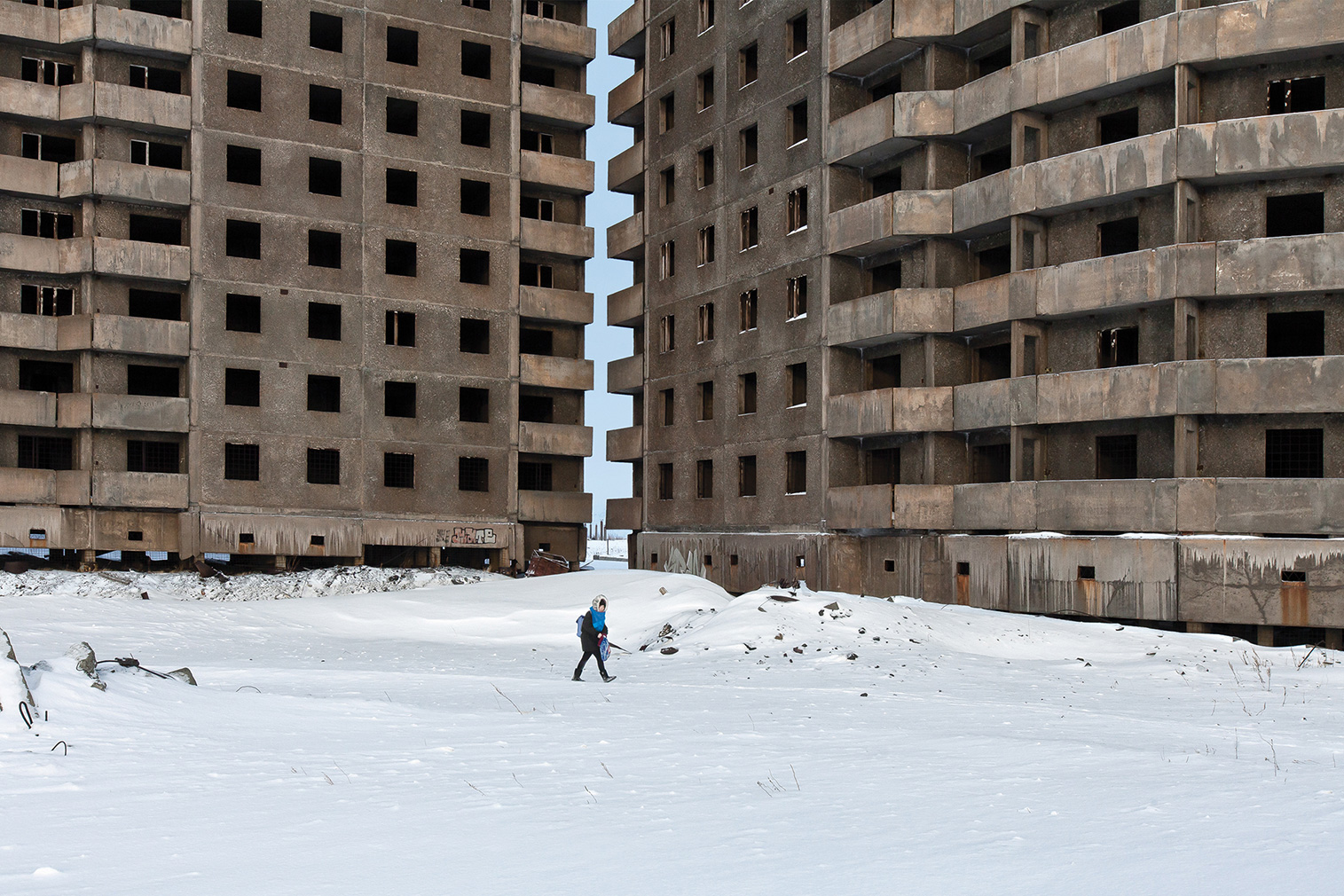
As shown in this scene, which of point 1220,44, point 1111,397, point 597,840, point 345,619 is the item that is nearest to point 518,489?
point 345,619

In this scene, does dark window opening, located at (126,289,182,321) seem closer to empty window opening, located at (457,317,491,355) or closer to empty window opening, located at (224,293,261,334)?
empty window opening, located at (224,293,261,334)

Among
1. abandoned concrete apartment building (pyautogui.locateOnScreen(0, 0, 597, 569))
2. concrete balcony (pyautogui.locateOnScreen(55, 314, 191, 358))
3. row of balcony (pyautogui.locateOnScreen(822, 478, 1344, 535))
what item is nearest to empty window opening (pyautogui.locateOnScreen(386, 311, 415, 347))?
abandoned concrete apartment building (pyautogui.locateOnScreen(0, 0, 597, 569))

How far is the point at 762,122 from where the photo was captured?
46.1 m

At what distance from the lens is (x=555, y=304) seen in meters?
52.4

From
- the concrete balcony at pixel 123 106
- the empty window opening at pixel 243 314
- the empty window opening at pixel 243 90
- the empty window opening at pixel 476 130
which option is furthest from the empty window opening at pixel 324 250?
the empty window opening at pixel 476 130

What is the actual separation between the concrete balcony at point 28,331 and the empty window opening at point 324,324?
9151mm

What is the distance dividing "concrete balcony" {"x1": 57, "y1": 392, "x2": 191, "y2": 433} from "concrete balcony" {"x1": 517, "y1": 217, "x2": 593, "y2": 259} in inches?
594

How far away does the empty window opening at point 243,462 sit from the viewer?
45.2 metres

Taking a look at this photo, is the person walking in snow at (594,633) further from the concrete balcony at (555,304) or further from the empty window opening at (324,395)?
the concrete balcony at (555,304)

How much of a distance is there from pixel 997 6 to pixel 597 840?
34.4 m

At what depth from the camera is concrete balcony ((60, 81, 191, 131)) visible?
144 ft

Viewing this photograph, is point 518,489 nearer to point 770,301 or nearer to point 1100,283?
point 770,301

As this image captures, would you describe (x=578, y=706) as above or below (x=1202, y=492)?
below

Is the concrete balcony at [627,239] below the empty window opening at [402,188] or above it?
below
